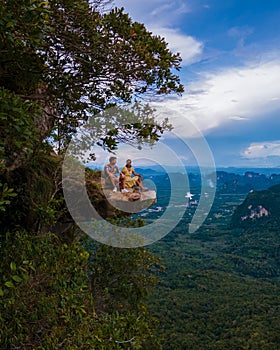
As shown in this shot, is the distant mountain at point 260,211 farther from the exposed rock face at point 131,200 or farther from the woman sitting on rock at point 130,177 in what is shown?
the woman sitting on rock at point 130,177

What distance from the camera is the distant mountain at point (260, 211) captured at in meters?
85.8

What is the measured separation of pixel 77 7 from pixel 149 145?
2244 mm

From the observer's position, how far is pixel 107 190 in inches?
271

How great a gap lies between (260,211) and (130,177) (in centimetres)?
8933

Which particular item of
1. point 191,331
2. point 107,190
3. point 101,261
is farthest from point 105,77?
point 191,331

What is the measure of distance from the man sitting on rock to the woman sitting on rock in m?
0.10

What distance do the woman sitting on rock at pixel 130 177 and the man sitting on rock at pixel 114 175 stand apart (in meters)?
0.10

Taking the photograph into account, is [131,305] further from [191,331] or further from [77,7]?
[191,331]

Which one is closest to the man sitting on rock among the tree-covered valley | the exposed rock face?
the exposed rock face

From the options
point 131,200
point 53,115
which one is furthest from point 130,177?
point 53,115

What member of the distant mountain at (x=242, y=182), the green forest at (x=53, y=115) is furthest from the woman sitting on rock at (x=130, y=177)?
the distant mountain at (x=242, y=182)

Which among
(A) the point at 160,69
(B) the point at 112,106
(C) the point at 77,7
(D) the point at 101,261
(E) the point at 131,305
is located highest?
(C) the point at 77,7

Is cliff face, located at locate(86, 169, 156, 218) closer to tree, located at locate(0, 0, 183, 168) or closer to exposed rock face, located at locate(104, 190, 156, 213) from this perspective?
exposed rock face, located at locate(104, 190, 156, 213)

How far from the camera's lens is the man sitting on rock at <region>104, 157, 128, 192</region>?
6.64m
